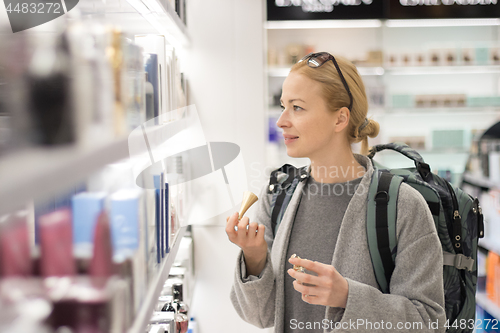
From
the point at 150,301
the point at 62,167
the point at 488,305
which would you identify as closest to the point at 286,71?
the point at 488,305

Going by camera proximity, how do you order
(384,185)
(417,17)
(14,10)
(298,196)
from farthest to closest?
(417,17)
(298,196)
(384,185)
(14,10)

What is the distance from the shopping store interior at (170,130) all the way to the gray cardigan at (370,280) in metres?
0.32

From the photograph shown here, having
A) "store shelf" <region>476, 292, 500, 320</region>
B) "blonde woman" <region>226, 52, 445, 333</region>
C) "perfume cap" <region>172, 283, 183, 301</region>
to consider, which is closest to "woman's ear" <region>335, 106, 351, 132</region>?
"blonde woman" <region>226, 52, 445, 333</region>

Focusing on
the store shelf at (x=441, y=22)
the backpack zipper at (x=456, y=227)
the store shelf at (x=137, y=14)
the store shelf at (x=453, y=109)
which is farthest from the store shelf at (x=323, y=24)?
the backpack zipper at (x=456, y=227)

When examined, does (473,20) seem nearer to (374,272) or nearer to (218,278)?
(218,278)

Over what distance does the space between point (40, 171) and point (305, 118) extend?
1.07 m

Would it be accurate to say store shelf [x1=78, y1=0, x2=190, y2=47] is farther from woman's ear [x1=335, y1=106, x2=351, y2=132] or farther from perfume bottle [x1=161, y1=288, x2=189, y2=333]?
perfume bottle [x1=161, y1=288, x2=189, y2=333]

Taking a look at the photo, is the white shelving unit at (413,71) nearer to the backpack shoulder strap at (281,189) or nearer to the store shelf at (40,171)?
the backpack shoulder strap at (281,189)

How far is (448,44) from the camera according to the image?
4242 millimetres

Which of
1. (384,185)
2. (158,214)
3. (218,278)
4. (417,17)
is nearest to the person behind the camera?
(158,214)

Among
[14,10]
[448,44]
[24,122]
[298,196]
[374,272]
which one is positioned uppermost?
[448,44]

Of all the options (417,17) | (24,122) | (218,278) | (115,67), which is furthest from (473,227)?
(417,17)

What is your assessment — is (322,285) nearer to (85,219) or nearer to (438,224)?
(438,224)

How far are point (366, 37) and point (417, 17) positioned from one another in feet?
1.92
